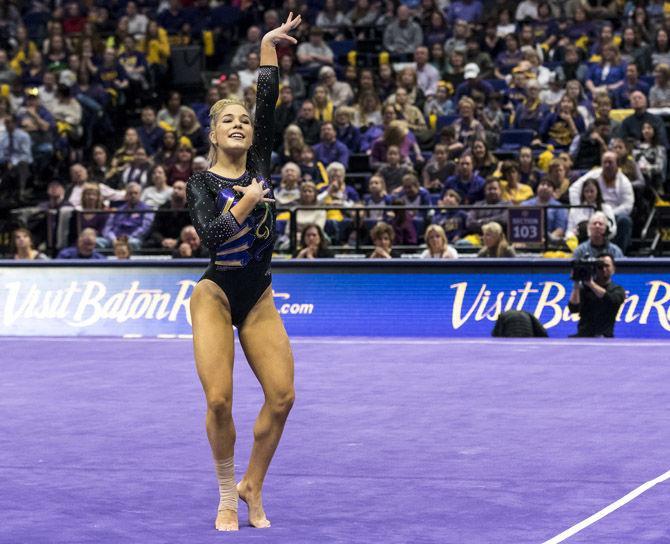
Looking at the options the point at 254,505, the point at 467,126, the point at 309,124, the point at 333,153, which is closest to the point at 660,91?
the point at 467,126

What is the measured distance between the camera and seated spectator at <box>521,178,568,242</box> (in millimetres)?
15453

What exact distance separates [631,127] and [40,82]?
9975mm

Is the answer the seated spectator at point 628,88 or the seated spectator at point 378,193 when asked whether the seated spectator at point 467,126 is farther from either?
the seated spectator at point 628,88

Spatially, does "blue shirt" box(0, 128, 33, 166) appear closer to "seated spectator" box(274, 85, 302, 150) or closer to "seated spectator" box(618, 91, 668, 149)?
"seated spectator" box(274, 85, 302, 150)

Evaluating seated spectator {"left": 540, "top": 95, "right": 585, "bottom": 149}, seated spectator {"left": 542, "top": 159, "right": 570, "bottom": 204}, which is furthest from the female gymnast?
seated spectator {"left": 540, "top": 95, "right": 585, "bottom": 149}

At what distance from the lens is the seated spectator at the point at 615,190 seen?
50.8ft

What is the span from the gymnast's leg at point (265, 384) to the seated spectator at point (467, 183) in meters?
10.5

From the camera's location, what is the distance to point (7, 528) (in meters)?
6.31

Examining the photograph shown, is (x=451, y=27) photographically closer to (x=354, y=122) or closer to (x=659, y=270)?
(x=354, y=122)

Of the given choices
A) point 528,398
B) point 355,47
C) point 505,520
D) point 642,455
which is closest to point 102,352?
point 528,398

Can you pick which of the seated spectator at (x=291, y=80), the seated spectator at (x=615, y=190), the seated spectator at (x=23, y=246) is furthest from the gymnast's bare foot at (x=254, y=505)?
the seated spectator at (x=291, y=80)

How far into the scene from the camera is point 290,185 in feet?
57.3

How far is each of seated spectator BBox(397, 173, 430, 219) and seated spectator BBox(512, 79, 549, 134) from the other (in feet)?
7.82

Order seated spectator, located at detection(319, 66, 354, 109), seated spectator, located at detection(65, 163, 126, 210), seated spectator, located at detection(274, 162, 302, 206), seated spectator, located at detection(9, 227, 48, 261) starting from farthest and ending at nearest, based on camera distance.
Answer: seated spectator, located at detection(319, 66, 354, 109) → seated spectator, located at detection(65, 163, 126, 210) → seated spectator, located at detection(274, 162, 302, 206) → seated spectator, located at detection(9, 227, 48, 261)
